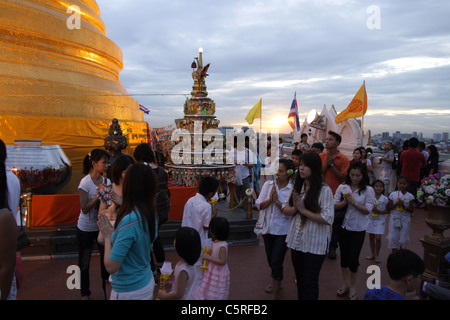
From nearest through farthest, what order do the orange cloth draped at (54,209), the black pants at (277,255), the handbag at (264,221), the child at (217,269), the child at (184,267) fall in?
the child at (184,267) → the child at (217,269) → the black pants at (277,255) → the handbag at (264,221) → the orange cloth draped at (54,209)

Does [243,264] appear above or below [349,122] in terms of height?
below

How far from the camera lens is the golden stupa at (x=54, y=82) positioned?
24.2 ft

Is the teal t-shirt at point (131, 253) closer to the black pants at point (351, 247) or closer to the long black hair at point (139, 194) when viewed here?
the long black hair at point (139, 194)

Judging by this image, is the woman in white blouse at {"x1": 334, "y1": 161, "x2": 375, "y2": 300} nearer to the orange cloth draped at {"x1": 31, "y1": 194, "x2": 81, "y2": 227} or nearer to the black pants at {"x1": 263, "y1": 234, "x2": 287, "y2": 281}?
the black pants at {"x1": 263, "y1": 234, "x2": 287, "y2": 281}

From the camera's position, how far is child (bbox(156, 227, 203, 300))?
279cm

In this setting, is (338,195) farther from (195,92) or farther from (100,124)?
(100,124)

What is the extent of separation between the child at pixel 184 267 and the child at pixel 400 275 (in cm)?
146

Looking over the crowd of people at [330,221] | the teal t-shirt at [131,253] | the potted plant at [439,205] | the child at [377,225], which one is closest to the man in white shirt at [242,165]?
the crowd of people at [330,221]

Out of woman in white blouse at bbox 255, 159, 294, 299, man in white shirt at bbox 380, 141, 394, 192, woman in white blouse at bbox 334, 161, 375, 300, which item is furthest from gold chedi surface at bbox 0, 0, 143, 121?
man in white shirt at bbox 380, 141, 394, 192

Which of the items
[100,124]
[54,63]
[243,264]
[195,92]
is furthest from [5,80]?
[243,264]

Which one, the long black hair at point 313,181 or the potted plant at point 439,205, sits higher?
the long black hair at point 313,181

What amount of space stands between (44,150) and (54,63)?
11.4 ft
